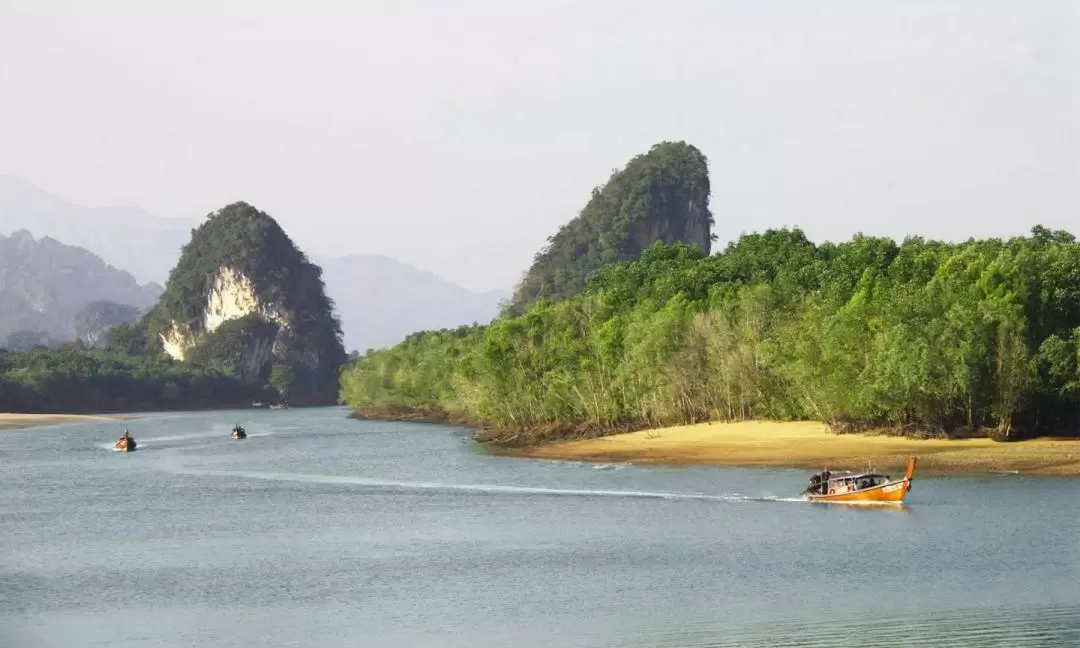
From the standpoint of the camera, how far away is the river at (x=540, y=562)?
3055cm

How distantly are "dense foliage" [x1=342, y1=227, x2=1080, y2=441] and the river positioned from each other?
8.24m

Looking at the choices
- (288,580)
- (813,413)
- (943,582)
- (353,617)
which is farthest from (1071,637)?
(813,413)

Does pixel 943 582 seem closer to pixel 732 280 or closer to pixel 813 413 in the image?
pixel 813 413

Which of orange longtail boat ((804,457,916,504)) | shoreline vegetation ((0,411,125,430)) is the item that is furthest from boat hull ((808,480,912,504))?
shoreline vegetation ((0,411,125,430))

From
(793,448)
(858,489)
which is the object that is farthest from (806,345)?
(858,489)

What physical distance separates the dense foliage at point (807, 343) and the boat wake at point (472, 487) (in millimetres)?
13661

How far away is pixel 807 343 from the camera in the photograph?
71.1 metres

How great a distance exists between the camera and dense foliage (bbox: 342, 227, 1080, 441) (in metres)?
61.7

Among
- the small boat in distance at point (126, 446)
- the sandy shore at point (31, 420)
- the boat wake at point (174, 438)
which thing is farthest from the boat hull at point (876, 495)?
the sandy shore at point (31, 420)

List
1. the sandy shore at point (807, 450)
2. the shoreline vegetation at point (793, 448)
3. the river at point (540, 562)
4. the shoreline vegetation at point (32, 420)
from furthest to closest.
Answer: the shoreline vegetation at point (32, 420) < the shoreline vegetation at point (793, 448) < the sandy shore at point (807, 450) < the river at point (540, 562)

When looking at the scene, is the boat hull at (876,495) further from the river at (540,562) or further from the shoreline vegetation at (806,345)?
the shoreline vegetation at (806,345)

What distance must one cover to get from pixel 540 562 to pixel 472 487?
20282 mm

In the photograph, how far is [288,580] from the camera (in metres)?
37.9

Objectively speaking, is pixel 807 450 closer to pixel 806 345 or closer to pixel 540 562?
pixel 806 345
